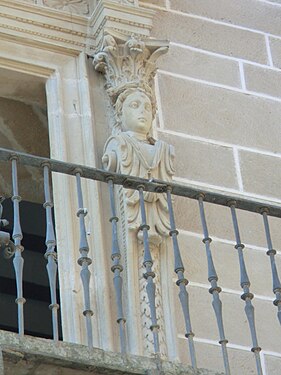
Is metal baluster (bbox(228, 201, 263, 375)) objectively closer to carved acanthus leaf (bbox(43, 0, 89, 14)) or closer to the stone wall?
the stone wall

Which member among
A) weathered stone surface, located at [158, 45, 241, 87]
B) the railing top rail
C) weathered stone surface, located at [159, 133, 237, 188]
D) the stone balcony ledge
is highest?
weathered stone surface, located at [158, 45, 241, 87]

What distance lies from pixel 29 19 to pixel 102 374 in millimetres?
2602

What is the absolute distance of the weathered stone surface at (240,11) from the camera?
9.81 m

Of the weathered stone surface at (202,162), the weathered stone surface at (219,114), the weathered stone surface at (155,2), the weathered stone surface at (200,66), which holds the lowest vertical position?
the weathered stone surface at (202,162)

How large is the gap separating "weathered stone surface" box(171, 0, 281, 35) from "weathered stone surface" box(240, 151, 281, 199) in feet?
2.96

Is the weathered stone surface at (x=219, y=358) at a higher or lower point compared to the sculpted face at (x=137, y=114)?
lower

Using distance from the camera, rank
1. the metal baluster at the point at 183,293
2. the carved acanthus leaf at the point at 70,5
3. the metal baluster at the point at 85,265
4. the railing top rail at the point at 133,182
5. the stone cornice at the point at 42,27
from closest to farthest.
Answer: the metal baluster at the point at 85,265, the metal baluster at the point at 183,293, the railing top rail at the point at 133,182, the stone cornice at the point at 42,27, the carved acanthus leaf at the point at 70,5

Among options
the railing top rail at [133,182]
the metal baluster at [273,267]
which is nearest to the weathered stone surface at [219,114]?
the railing top rail at [133,182]

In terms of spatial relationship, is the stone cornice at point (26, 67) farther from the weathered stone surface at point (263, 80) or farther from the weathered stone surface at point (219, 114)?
the weathered stone surface at point (263, 80)

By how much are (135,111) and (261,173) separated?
0.79 m

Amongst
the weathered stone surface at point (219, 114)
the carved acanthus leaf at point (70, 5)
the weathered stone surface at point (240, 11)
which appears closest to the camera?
the weathered stone surface at point (219, 114)

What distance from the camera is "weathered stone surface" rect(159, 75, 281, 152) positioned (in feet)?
30.5

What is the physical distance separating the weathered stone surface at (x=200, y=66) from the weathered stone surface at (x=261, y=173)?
1.55 ft

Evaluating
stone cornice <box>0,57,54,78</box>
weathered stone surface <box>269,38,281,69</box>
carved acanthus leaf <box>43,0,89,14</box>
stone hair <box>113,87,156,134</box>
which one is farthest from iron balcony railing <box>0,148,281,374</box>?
weathered stone surface <box>269,38,281,69</box>
